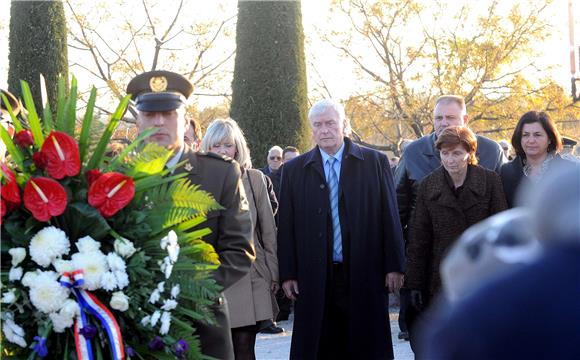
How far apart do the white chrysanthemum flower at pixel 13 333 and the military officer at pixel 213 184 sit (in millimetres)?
898

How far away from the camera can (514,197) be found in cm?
661

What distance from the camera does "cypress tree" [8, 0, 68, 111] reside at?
2066 cm

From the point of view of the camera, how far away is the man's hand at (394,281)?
6508mm

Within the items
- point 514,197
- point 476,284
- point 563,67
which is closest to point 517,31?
point 563,67

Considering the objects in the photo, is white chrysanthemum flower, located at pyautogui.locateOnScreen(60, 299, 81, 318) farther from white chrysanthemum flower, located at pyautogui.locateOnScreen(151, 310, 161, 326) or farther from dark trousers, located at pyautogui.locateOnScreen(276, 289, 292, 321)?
dark trousers, located at pyautogui.locateOnScreen(276, 289, 292, 321)

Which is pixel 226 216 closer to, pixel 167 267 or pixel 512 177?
pixel 167 267

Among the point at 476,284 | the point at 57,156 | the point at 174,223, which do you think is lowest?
the point at 476,284

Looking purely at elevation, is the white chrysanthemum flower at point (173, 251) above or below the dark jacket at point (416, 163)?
below

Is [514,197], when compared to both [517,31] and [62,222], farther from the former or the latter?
[517,31]

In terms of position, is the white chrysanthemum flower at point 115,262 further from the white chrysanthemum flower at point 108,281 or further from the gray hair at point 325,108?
the gray hair at point 325,108

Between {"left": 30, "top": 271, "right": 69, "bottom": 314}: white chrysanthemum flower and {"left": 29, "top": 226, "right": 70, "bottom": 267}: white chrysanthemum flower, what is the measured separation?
0.07m

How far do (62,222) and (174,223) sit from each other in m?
0.43

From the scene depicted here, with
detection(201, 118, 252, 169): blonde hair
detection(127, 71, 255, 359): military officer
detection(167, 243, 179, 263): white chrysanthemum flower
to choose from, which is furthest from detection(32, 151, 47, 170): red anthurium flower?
detection(201, 118, 252, 169): blonde hair

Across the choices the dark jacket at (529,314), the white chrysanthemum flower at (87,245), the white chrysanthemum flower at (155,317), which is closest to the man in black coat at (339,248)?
the white chrysanthemum flower at (155,317)
